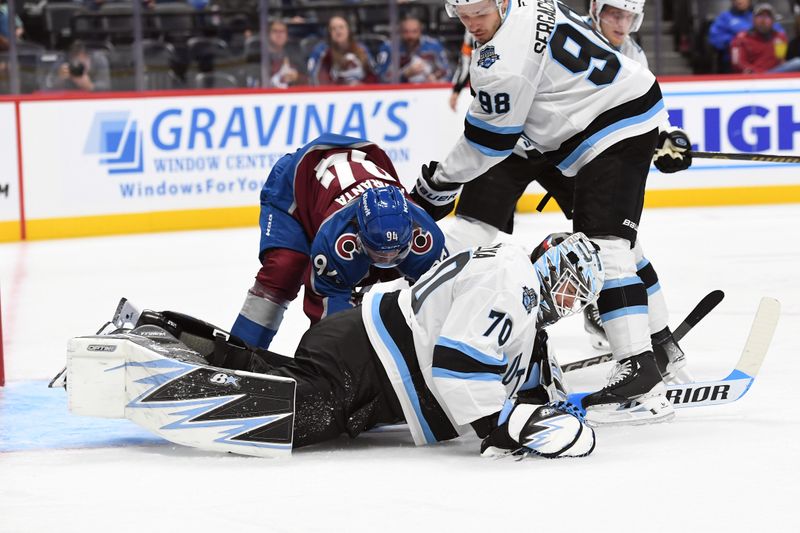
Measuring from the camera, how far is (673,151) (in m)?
4.12

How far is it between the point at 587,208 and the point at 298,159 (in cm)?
94

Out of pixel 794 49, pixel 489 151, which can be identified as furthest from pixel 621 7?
pixel 794 49

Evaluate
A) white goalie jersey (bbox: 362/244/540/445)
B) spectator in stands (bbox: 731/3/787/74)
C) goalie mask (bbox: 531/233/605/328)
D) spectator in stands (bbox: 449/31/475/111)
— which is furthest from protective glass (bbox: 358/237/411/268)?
spectator in stands (bbox: 731/3/787/74)

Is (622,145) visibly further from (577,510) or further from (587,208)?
(577,510)

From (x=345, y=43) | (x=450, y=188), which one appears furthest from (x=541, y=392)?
(x=345, y=43)

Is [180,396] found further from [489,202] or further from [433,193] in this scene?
[489,202]

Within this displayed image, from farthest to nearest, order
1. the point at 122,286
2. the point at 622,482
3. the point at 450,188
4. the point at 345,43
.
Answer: the point at 345,43, the point at 122,286, the point at 450,188, the point at 622,482

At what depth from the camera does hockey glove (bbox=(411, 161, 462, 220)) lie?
12.8 ft

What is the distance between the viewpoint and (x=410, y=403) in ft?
10.2

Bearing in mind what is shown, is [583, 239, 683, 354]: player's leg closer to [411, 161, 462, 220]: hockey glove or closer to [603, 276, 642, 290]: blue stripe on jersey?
[603, 276, 642, 290]: blue stripe on jersey

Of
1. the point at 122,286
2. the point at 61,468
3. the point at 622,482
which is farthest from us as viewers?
the point at 122,286

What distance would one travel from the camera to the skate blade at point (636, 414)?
3477 mm

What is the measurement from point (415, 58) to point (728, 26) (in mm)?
2358

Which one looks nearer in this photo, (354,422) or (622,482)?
(622,482)
